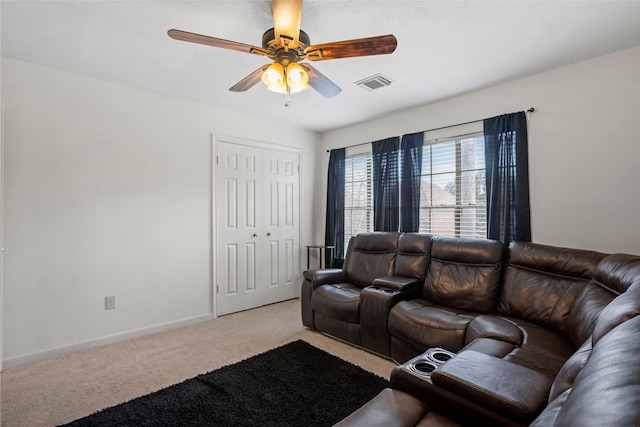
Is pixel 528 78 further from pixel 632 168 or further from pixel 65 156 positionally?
pixel 65 156

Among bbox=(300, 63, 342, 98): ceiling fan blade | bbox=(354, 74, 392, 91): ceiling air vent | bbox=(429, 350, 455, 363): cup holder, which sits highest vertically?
bbox=(354, 74, 392, 91): ceiling air vent

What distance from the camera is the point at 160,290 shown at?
332cm

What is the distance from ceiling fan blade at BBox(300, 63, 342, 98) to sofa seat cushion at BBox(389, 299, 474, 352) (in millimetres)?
1842

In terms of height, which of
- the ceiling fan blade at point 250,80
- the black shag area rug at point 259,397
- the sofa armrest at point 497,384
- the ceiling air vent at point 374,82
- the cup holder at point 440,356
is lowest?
the black shag area rug at point 259,397

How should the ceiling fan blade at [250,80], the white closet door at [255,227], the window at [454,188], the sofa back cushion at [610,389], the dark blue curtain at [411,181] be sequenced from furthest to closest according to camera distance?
1. the white closet door at [255,227]
2. the dark blue curtain at [411,181]
3. the window at [454,188]
4. the ceiling fan blade at [250,80]
5. the sofa back cushion at [610,389]

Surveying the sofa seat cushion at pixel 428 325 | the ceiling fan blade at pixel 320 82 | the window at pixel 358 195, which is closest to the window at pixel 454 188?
the window at pixel 358 195

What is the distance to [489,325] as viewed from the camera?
2080 millimetres

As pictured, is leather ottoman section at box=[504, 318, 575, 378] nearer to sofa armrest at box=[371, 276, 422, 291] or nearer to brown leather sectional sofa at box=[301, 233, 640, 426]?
brown leather sectional sofa at box=[301, 233, 640, 426]

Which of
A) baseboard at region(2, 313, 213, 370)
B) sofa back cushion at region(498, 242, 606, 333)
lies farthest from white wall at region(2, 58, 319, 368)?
sofa back cushion at region(498, 242, 606, 333)

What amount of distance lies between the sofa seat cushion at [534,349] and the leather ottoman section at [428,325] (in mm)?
173

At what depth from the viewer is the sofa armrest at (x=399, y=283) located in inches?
110

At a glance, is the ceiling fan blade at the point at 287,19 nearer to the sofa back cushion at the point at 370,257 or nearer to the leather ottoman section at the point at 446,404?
the leather ottoman section at the point at 446,404

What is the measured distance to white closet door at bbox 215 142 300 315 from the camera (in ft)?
12.6

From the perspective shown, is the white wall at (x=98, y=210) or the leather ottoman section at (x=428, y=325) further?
the white wall at (x=98, y=210)
